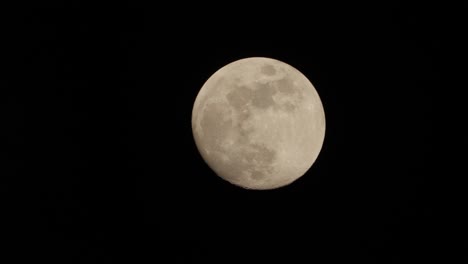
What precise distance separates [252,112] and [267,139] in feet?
0.96

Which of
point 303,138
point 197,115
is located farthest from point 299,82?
point 197,115

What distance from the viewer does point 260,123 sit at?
3.50m

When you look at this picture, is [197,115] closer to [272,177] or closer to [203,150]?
[203,150]

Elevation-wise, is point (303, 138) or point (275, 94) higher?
point (275, 94)

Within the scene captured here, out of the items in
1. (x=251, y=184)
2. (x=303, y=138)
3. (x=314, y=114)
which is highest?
(x=314, y=114)

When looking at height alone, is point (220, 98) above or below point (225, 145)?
above

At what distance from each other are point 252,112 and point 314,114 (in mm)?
696

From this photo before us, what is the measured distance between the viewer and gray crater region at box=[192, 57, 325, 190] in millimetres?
3535

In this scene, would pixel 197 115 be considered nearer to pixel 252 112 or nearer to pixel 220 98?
pixel 220 98

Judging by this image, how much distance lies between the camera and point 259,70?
12.4ft

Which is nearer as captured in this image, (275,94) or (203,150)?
(275,94)

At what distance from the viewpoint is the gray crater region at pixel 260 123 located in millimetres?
3535

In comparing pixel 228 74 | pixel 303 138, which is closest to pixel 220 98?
pixel 228 74

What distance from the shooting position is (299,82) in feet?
12.6
